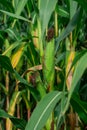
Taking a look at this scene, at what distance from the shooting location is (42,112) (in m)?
0.76

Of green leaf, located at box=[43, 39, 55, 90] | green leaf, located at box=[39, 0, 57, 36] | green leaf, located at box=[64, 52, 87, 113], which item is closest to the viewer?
green leaf, located at box=[64, 52, 87, 113]

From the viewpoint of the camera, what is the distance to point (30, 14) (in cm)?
132

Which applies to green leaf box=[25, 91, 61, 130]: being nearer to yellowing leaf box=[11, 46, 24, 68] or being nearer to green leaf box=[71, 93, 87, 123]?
green leaf box=[71, 93, 87, 123]

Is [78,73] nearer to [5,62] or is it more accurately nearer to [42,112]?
[42,112]

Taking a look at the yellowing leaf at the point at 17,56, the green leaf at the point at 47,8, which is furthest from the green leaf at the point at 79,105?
the yellowing leaf at the point at 17,56

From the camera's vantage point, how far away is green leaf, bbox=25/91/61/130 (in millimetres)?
737

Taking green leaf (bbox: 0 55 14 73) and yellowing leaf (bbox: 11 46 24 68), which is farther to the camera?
yellowing leaf (bbox: 11 46 24 68)

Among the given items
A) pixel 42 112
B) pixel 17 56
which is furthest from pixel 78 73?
pixel 17 56

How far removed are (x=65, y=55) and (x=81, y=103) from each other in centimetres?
22

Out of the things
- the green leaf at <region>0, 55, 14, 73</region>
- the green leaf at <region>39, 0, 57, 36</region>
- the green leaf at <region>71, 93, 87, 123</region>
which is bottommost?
the green leaf at <region>71, 93, 87, 123</region>

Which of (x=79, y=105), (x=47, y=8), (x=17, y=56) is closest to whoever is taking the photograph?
(x=47, y=8)

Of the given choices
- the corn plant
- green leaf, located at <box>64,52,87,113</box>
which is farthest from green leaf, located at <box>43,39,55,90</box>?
green leaf, located at <box>64,52,87,113</box>

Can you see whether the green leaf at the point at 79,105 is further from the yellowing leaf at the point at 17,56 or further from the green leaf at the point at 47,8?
the yellowing leaf at the point at 17,56

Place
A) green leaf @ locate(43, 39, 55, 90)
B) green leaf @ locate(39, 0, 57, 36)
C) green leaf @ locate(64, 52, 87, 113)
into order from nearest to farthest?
green leaf @ locate(64, 52, 87, 113) < green leaf @ locate(39, 0, 57, 36) < green leaf @ locate(43, 39, 55, 90)
